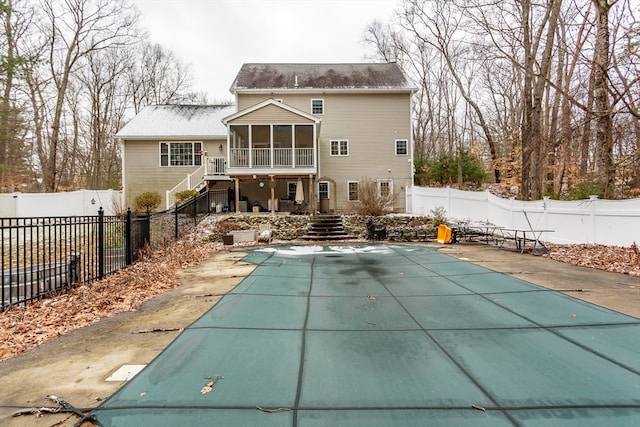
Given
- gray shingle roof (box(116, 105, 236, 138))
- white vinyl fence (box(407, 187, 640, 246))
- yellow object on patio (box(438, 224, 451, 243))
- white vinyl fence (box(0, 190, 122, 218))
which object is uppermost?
gray shingle roof (box(116, 105, 236, 138))

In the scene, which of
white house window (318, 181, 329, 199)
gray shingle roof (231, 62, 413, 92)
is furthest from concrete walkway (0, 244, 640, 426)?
gray shingle roof (231, 62, 413, 92)

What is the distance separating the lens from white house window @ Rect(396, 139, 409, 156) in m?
20.7

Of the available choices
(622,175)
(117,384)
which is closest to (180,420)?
(117,384)

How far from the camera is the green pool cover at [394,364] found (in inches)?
95.7

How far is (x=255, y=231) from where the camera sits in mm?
13859

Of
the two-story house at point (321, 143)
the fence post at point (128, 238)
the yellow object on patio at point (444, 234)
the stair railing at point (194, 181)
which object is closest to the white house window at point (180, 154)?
the two-story house at point (321, 143)

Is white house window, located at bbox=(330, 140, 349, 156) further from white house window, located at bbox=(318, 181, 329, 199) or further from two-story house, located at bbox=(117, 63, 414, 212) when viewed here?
white house window, located at bbox=(318, 181, 329, 199)

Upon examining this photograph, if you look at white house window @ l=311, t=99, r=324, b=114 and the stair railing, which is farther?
white house window @ l=311, t=99, r=324, b=114

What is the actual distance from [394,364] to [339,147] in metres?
18.4

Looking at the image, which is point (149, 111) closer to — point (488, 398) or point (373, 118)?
point (373, 118)

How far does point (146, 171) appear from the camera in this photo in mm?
20359

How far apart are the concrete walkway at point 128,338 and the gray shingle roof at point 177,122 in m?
14.8

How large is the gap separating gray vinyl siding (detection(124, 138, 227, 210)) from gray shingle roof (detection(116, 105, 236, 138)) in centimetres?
48

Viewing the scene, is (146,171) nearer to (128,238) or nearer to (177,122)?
(177,122)
